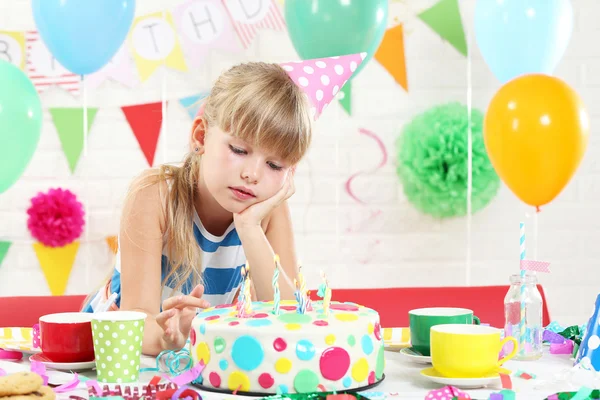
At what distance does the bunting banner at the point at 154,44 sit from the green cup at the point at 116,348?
2260mm

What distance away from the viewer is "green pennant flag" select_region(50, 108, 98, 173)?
319cm

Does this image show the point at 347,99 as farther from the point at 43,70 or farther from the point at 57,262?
the point at 57,262

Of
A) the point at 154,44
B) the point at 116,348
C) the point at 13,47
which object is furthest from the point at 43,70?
the point at 116,348

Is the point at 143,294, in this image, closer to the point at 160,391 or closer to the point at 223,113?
the point at 223,113

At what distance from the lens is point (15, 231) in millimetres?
3180

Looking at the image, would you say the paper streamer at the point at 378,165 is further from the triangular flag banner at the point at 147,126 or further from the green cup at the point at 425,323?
the green cup at the point at 425,323

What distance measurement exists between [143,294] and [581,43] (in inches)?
101

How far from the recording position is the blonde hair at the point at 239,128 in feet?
4.80

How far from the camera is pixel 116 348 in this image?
1.08 m

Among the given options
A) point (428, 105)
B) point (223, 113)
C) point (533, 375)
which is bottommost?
point (533, 375)

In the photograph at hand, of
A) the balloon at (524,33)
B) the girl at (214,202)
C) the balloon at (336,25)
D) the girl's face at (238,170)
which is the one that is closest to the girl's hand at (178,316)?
the girl at (214,202)

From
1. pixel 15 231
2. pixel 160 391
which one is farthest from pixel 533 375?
pixel 15 231

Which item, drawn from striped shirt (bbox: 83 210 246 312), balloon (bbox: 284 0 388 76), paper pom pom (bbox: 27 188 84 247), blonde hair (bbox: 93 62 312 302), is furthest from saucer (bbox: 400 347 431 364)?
paper pom pom (bbox: 27 188 84 247)

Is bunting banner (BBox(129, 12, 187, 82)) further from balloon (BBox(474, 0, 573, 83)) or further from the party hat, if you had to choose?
the party hat
